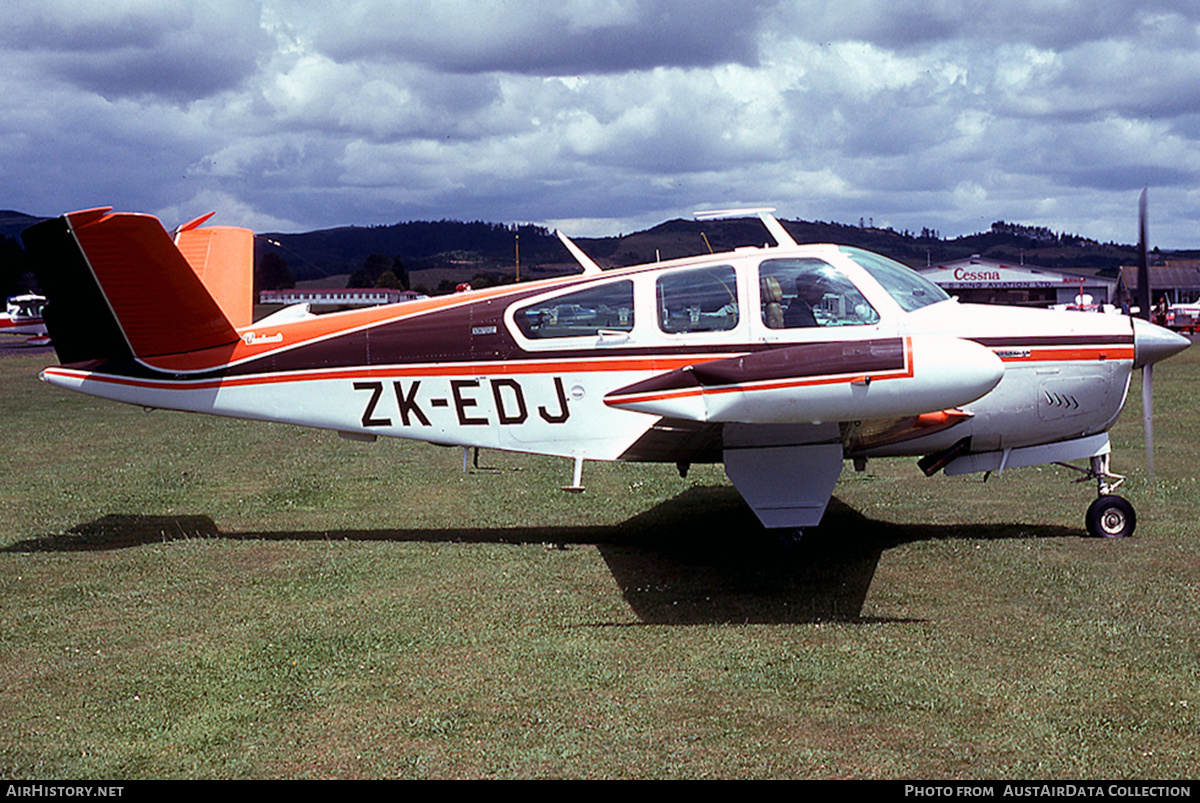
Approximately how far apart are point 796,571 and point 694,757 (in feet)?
11.8

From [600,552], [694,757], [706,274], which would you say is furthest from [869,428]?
[694,757]

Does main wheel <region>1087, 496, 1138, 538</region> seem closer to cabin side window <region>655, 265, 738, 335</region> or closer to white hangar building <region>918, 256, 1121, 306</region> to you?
cabin side window <region>655, 265, 738, 335</region>

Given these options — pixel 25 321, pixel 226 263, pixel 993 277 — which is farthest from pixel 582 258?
pixel 993 277

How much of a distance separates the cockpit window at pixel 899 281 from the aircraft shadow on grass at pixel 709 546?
214 cm

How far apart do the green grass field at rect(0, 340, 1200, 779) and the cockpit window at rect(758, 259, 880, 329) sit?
77.9 inches

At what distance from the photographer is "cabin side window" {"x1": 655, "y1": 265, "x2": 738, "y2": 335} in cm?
835

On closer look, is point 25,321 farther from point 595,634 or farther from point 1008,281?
point 1008,281

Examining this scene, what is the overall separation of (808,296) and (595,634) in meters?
3.28

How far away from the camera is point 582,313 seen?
8.66 metres

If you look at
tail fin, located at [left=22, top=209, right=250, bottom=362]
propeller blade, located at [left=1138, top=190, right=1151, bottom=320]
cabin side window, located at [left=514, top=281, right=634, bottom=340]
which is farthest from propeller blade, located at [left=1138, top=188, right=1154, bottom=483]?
tail fin, located at [left=22, top=209, right=250, bottom=362]

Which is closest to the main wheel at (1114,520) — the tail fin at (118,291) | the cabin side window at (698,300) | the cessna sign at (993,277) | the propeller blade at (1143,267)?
the propeller blade at (1143,267)

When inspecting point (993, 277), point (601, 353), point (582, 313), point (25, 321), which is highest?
point (993, 277)

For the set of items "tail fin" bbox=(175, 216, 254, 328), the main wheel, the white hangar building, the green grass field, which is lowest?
the green grass field
